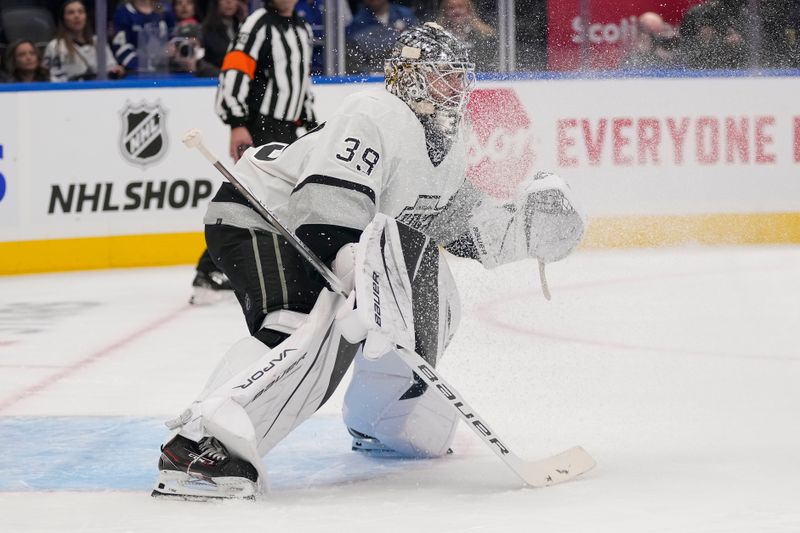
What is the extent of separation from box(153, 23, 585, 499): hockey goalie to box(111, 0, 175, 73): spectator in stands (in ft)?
12.4

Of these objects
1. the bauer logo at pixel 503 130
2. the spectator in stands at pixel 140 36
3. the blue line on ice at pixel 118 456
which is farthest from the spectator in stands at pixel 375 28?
the blue line on ice at pixel 118 456

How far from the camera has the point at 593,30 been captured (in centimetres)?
644

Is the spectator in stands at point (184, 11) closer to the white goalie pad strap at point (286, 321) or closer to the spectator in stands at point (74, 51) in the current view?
the spectator in stands at point (74, 51)

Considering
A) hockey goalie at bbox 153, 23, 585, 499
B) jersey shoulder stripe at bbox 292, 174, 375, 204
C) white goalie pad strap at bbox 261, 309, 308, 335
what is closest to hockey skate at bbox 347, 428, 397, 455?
hockey goalie at bbox 153, 23, 585, 499

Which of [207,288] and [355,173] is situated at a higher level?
[355,173]

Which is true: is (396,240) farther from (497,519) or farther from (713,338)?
(713,338)

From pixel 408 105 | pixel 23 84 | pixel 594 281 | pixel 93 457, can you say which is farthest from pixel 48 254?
pixel 408 105

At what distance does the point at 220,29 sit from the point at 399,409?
4.00 metres

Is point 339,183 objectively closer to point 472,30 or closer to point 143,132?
point 143,132

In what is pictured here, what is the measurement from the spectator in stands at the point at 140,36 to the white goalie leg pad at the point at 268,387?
4097 mm

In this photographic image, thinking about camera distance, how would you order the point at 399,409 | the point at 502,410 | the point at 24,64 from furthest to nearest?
1. the point at 24,64
2. the point at 502,410
3. the point at 399,409

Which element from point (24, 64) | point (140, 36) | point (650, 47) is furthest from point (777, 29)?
point (24, 64)

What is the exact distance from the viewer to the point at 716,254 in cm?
599

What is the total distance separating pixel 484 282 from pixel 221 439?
3.12 metres
